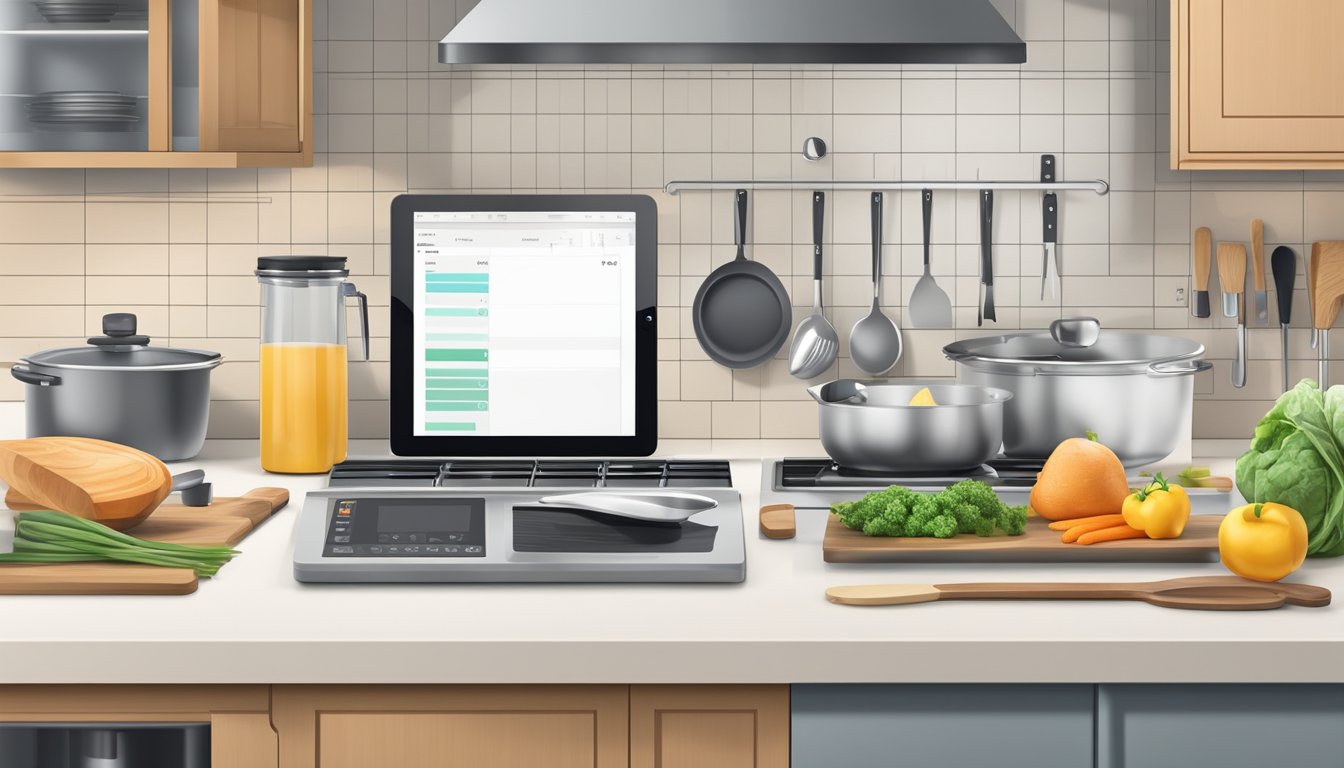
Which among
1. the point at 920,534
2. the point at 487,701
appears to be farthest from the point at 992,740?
the point at 487,701

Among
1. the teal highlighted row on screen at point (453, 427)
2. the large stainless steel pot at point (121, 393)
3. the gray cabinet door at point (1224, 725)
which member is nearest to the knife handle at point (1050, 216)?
the teal highlighted row on screen at point (453, 427)

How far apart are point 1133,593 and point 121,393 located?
1466mm

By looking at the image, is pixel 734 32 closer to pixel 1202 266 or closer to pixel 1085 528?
pixel 1085 528

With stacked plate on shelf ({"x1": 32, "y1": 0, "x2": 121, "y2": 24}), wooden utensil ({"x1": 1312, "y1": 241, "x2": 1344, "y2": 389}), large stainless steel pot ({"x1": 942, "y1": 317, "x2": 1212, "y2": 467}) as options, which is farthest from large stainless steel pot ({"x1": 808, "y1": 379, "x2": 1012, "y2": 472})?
stacked plate on shelf ({"x1": 32, "y1": 0, "x2": 121, "y2": 24})

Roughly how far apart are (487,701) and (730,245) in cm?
122

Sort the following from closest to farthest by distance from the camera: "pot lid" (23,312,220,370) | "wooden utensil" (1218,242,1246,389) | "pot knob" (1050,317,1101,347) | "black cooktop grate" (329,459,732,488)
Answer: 1. "black cooktop grate" (329,459,732,488)
2. "pot lid" (23,312,220,370)
3. "pot knob" (1050,317,1101,347)
4. "wooden utensil" (1218,242,1246,389)

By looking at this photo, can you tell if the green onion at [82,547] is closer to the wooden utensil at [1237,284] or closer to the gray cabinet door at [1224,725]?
the gray cabinet door at [1224,725]

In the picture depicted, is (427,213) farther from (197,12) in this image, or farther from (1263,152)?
(1263,152)

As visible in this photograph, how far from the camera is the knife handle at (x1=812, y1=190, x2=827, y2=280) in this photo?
224 cm

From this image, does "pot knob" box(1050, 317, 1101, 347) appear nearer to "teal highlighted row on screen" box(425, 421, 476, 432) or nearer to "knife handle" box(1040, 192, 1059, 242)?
"knife handle" box(1040, 192, 1059, 242)

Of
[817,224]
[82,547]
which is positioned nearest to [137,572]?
[82,547]

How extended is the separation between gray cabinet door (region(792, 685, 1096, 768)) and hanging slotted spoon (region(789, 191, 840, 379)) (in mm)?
1097

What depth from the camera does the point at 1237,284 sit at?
2.24m

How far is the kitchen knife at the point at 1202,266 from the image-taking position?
7.32 feet
